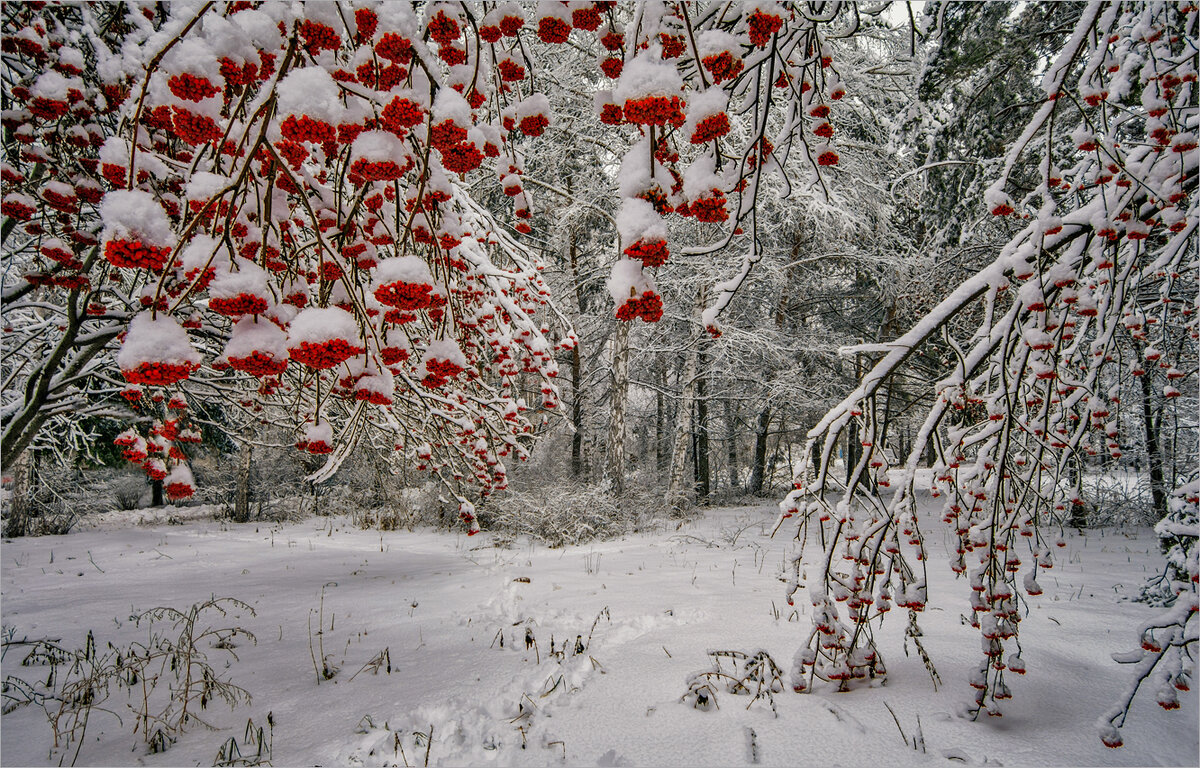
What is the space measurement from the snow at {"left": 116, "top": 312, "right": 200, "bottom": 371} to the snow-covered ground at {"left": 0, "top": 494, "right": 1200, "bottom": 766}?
1.94 m

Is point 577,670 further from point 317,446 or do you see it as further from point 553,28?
point 553,28

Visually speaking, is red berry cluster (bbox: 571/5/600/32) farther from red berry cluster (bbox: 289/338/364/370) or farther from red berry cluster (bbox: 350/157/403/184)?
red berry cluster (bbox: 289/338/364/370)

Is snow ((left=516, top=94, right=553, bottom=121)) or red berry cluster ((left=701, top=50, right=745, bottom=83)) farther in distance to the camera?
snow ((left=516, top=94, right=553, bottom=121))

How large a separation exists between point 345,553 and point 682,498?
5.62m

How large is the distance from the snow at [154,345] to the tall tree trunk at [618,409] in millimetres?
8454

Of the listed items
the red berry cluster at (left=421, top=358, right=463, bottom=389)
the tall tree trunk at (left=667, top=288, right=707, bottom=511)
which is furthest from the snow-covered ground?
the tall tree trunk at (left=667, top=288, right=707, bottom=511)

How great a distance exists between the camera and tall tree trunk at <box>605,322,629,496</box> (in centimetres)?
940

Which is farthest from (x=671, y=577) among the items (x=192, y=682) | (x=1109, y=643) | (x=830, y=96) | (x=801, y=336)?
(x=801, y=336)

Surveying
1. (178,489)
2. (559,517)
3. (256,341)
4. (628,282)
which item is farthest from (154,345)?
(559,517)

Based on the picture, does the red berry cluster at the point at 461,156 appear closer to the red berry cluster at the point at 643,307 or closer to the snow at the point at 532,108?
the snow at the point at 532,108

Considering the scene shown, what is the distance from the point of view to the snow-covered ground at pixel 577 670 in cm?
217

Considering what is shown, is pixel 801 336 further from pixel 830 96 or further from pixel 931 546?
pixel 830 96

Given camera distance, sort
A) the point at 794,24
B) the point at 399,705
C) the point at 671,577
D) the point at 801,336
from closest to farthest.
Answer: the point at 794,24 → the point at 399,705 → the point at 671,577 → the point at 801,336

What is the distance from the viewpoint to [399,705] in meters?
2.62
